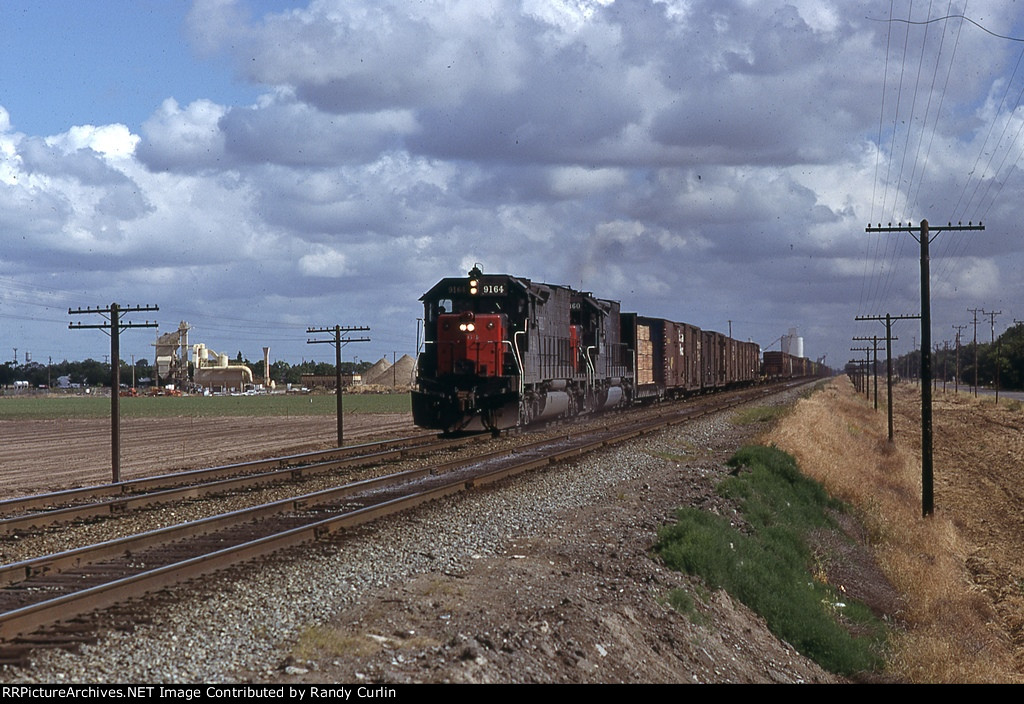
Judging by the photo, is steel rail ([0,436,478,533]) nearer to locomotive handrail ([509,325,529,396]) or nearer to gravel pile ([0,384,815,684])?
locomotive handrail ([509,325,529,396])

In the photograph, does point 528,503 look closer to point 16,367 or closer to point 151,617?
point 151,617

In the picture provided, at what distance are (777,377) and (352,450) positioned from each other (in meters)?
98.8

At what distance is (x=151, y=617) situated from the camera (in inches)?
327

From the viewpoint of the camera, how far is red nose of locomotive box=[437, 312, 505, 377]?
27.5 metres

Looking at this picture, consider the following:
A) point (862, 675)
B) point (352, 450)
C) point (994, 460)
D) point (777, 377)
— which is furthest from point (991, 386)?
point (862, 675)

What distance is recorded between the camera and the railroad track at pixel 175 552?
8094 mm

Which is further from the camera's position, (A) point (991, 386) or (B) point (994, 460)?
(A) point (991, 386)

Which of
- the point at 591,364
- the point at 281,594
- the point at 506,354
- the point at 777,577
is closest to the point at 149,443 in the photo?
the point at 591,364

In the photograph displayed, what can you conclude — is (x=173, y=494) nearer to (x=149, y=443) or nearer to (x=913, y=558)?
(x=913, y=558)

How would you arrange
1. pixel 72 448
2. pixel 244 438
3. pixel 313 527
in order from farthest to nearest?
pixel 244 438
pixel 72 448
pixel 313 527

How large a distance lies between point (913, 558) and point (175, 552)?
1340 cm

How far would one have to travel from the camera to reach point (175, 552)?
451 inches

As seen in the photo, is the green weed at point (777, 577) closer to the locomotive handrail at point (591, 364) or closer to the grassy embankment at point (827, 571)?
the grassy embankment at point (827, 571)

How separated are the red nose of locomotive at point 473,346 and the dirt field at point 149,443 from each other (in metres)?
4.98
